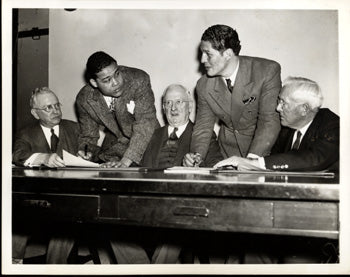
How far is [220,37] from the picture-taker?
259 cm

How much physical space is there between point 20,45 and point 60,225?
1297 mm

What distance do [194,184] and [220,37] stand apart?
1267 millimetres

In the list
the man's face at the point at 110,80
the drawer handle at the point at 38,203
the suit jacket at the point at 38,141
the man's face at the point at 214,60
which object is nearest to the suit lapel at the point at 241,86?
the man's face at the point at 214,60

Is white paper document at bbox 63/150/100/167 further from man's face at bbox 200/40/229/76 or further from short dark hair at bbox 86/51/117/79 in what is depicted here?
man's face at bbox 200/40/229/76

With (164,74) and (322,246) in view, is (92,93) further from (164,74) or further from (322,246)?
(322,246)

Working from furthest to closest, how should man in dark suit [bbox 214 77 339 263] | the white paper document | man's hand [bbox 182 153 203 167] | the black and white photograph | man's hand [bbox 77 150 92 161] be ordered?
man's hand [bbox 77 150 92 161] → man's hand [bbox 182 153 203 167] → the white paper document → man in dark suit [bbox 214 77 339 263] → the black and white photograph

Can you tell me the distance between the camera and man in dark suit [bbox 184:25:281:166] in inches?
99.3

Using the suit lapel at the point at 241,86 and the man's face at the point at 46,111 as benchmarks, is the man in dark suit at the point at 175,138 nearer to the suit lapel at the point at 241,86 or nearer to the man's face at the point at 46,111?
the suit lapel at the point at 241,86

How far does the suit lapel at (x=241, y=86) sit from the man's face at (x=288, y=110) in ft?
0.74

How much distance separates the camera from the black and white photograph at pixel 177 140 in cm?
166

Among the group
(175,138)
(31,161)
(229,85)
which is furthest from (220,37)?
(31,161)

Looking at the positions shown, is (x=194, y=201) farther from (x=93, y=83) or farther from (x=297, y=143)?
(x=93, y=83)

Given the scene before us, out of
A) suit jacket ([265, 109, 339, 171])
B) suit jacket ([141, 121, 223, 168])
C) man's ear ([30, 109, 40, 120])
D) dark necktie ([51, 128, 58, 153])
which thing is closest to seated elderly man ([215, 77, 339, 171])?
suit jacket ([265, 109, 339, 171])

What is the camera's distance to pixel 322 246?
6.30 feet
